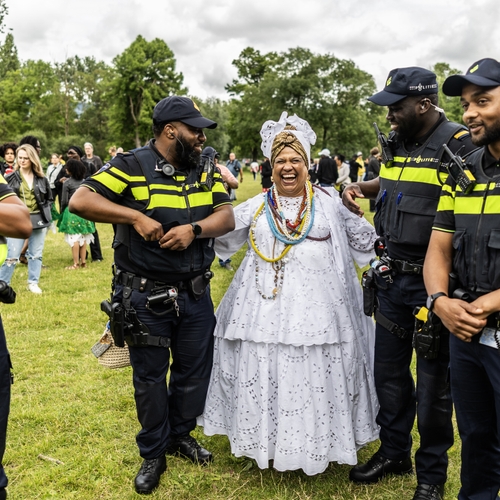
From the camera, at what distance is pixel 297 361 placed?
3373 mm

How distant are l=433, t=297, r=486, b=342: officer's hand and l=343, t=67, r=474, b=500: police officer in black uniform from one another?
51 cm

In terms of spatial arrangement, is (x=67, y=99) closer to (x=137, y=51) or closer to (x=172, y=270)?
(x=137, y=51)

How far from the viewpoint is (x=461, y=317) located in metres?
2.40

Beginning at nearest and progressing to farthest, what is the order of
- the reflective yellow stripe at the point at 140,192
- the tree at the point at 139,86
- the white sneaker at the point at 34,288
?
the reflective yellow stripe at the point at 140,192 < the white sneaker at the point at 34,288 < the tree at the point at 139,86

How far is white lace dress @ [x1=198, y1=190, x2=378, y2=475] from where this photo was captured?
3.35 metres

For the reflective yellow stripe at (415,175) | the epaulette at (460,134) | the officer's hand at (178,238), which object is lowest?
the officer's hand at (178,238)

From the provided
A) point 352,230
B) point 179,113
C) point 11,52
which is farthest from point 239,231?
point 11,52

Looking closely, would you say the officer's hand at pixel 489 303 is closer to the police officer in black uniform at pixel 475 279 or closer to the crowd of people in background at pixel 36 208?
the police officer in black uniform at pixel 475 279

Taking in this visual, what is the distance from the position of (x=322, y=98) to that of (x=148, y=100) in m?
16.5

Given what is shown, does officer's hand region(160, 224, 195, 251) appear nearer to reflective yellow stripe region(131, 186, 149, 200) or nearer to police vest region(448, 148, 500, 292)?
reflective yellow stripe region(131, 186, 149, 200)

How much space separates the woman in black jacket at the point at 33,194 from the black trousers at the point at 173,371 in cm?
515

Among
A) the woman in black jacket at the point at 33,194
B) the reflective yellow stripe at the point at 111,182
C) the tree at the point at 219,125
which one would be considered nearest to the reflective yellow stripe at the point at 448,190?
the reflective yellow stripe at the point at 111,182

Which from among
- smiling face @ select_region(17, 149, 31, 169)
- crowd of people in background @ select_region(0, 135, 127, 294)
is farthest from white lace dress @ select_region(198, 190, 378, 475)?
smiling face @ select_region(17, 149, 31, 169)

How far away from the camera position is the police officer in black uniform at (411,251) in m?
3.04
